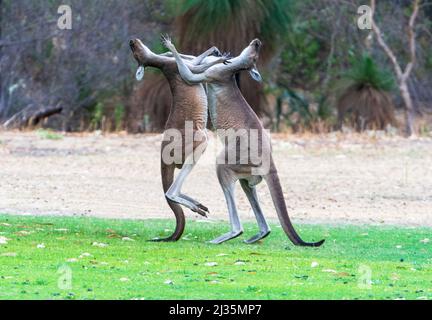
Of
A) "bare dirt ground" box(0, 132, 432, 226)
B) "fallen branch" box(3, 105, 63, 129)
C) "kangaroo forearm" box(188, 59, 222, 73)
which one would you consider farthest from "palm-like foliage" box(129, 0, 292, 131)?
"kangaroo forearm" box(188, 59, 222, 73)

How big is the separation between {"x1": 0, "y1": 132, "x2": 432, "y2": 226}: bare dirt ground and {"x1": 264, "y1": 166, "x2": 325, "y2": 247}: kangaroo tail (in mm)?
2891

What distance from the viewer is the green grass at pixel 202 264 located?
8.12m

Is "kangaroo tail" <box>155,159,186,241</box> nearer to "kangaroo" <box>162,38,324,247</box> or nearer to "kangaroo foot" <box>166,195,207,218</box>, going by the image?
"kangaroo foot" <box>166,195,207,218</box>

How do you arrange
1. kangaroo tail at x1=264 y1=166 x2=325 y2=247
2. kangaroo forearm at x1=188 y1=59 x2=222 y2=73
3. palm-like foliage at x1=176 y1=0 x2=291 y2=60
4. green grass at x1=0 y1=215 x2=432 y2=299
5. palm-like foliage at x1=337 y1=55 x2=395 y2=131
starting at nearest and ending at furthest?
green grass at x1=0 y1=215 x2=432 y2=299, kangaroo tail at x1=264 y1=166 x2=325 y2=247, kangaroo forearm at x1=188 y1=59 x2=222 y2=73, palm-like foliage at x1=176 y1=0 x2=291 y2=60, palm-like foliage at x1=337 y1=55 x2=395 y2=131

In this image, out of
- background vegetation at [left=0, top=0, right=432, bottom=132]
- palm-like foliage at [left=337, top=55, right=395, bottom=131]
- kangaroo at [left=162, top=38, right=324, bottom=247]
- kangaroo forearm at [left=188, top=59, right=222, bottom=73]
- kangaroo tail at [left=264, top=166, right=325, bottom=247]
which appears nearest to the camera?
kangaroo tail at [left=264, top=166, right=325, bottom=247]

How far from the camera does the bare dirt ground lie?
561 inches

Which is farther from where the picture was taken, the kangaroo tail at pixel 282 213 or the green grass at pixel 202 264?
the kangaroo tail at pixel 282 213

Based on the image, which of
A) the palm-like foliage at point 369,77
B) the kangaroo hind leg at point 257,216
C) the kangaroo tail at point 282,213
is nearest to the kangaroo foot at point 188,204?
the kangaroo hind leg at point 257,216

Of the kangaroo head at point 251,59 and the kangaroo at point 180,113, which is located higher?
the kangaroo head at point 251,59

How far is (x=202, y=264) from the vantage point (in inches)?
371

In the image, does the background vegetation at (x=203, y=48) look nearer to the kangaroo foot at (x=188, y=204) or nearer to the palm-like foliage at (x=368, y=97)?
the palm-like foliage at (x=368, y=97)

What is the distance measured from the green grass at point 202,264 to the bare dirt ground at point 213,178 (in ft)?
5.73

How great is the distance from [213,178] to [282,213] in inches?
250

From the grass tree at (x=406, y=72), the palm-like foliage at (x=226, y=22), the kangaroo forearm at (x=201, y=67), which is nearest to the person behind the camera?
the kangaroo forearm at (x=201, y=67)
